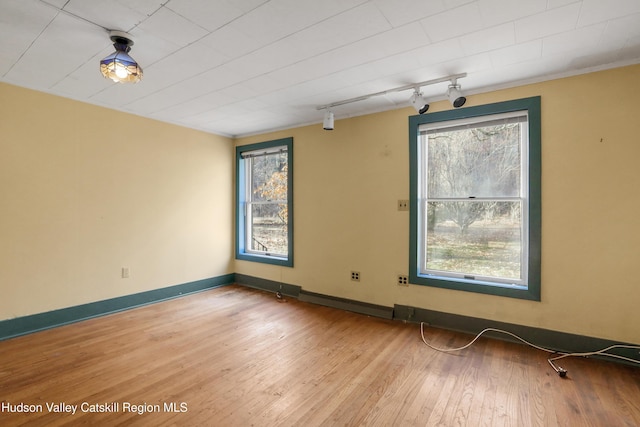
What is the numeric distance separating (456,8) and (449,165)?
5.82 feet

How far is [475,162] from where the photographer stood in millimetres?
3182

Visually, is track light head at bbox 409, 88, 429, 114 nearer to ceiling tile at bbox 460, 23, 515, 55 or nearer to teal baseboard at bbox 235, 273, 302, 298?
ceiling tile at bbox 460, 23, 515, 55

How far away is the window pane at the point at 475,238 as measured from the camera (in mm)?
3008

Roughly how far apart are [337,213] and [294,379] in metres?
2.20

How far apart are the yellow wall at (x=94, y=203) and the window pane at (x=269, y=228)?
0.66 metres

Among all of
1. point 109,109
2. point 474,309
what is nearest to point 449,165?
point 474,309

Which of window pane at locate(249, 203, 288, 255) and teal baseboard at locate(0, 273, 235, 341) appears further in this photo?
window pane at locate(249, 203, 288, 255)

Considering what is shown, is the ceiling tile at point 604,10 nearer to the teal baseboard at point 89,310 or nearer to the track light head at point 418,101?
the track light head at point 418,101

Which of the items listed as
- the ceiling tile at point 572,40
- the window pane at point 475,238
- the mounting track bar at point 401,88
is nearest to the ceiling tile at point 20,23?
the mounting track bar at point 401,88

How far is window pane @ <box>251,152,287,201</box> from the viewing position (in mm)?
4699

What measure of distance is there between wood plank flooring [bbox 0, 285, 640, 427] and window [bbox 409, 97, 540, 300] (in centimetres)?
65

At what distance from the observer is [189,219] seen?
14.9 ft

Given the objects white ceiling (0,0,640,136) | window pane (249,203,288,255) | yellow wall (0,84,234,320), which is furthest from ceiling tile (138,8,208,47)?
window pane (249,203,288,255)

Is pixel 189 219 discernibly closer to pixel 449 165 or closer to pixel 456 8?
pixel 449 165
